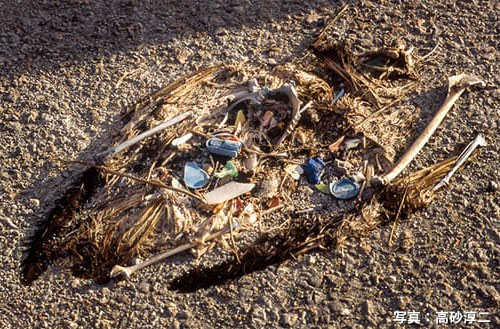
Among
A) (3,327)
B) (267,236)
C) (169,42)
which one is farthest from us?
(169,42)

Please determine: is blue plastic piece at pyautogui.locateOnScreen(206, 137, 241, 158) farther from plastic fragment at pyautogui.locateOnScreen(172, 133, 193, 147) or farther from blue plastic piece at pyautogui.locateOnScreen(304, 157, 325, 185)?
blue plastic piece at pyautogui.locateOnScreen(304, 157, 325, 185)

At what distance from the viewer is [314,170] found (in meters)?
3.46

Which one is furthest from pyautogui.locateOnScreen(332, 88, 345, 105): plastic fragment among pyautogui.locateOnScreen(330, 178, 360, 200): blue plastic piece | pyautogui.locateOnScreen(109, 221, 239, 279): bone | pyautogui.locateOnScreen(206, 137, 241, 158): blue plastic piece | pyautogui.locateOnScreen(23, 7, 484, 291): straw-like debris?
pyautogui.locateOnScreen(109, 221, 239, 279): bone

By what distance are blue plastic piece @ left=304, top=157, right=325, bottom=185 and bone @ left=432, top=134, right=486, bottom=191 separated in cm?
51

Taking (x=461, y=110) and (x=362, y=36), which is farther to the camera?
(x=362, y=36)

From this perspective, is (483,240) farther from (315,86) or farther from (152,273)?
(152,273)

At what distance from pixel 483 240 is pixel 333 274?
68cm

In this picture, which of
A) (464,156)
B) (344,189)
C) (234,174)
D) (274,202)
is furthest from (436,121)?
(234,174)

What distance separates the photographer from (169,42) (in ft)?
13.0

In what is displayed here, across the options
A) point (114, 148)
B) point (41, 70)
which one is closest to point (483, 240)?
point (114, 148)

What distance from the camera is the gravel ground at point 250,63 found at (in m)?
3.14

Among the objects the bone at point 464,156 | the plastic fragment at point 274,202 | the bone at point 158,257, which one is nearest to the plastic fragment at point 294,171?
the plastic fragment at point 274,202

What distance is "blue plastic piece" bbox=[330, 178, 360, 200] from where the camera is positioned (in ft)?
11.2

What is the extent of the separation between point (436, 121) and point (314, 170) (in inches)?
26.0
